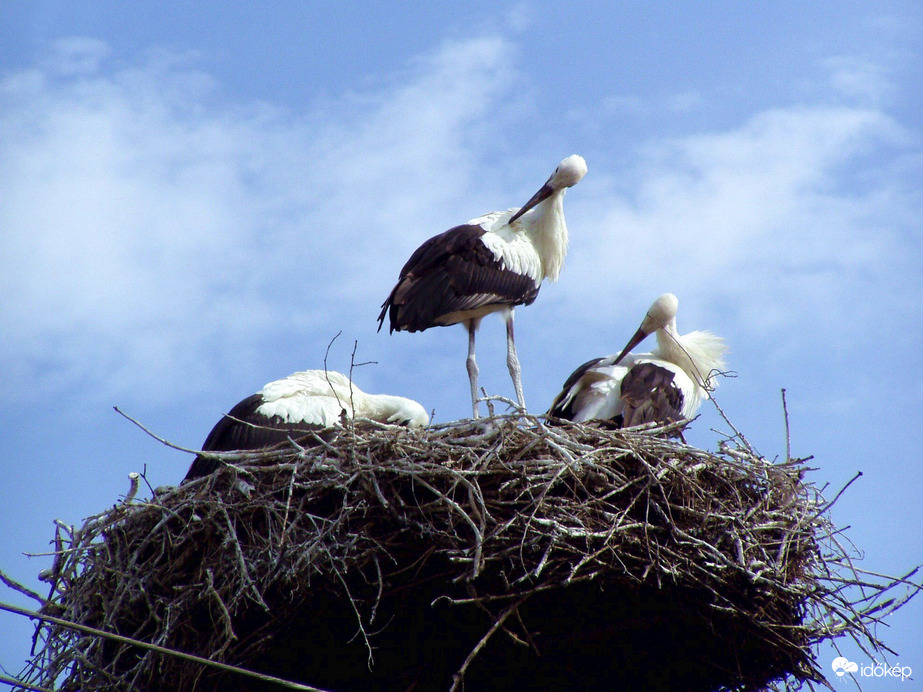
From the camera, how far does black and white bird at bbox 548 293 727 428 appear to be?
747 centimetres

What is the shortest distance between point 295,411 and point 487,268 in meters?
1.53

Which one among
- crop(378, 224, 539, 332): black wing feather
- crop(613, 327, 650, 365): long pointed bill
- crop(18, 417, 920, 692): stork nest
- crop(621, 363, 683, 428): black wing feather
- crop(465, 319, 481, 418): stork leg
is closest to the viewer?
crop(18, 417, 920, 692): stork nest

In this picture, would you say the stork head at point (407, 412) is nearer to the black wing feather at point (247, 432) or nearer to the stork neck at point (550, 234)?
the black wing feather at point (247, 432)

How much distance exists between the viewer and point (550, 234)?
8.09 meters

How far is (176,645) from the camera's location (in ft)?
18.4

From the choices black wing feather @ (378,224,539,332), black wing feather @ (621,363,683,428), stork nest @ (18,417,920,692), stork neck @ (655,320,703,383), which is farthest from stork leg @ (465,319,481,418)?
stork nest @ (18,417,920,692)

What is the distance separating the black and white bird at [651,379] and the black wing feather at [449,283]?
73 centimetres

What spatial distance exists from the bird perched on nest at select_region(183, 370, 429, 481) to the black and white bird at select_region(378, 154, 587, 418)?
1.94 ft

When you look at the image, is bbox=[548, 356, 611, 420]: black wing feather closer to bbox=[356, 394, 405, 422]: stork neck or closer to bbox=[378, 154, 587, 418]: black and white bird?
bbox=[378, 154, 587, 418]: black and white bird

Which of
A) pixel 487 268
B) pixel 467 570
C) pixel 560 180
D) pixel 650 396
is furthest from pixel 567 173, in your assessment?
pixel 467 570

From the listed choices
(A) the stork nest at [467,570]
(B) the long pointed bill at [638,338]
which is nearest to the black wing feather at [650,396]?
(B) the long pointed bill at [638,338]

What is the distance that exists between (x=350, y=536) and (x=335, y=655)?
2.57 feet

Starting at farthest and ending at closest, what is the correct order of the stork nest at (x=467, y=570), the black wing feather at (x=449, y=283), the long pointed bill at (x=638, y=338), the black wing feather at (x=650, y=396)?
the long pointed bill at (x=638, y=338)
the black wing feather at (x=449, y=283)
the black wing feather at (x=650, y=396)
the stork nest at (x=467, y=570)

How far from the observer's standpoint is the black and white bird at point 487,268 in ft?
24.5
